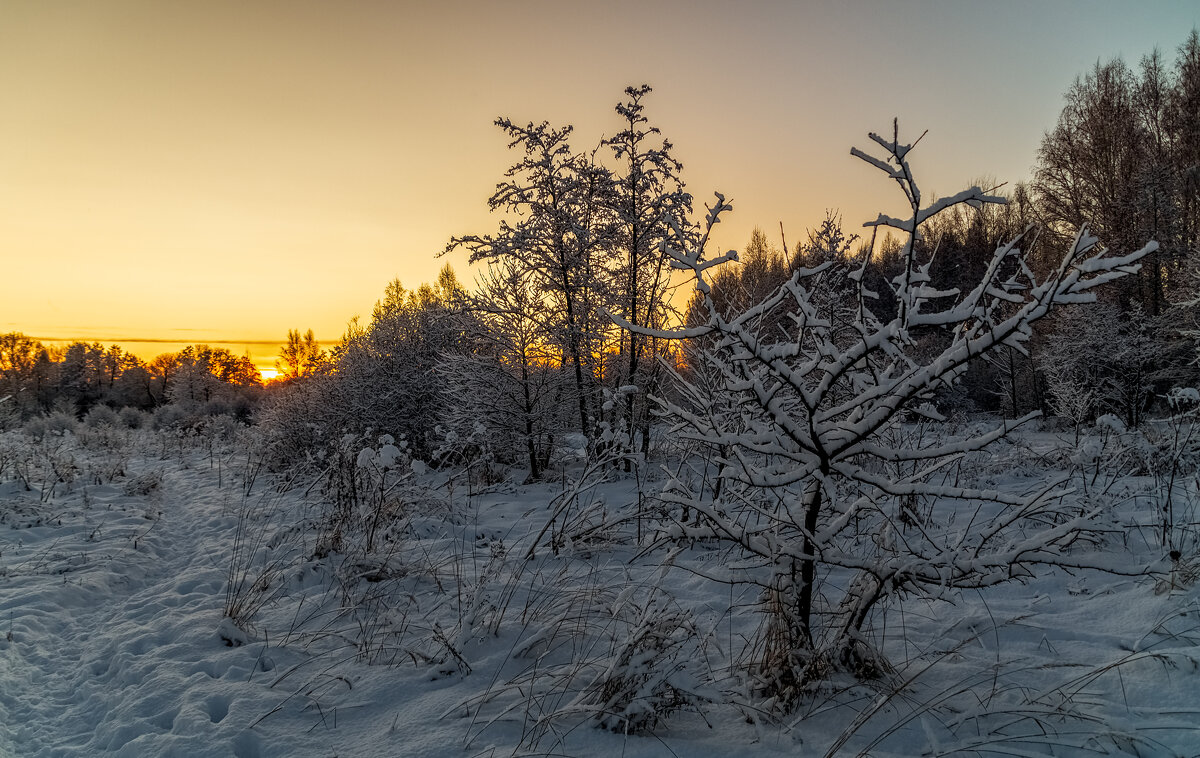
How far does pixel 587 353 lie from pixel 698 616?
28.3ft

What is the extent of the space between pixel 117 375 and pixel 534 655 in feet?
222

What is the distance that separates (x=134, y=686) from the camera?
9.90 feet

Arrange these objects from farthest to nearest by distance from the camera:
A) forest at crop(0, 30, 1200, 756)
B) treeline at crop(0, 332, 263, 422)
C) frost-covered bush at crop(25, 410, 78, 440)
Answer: treeline at crop(0, 332, 263, 422)
frost-covered bush at crop(25, 410, 78, 440)
forest at crop(0, 30, 1200, 756)

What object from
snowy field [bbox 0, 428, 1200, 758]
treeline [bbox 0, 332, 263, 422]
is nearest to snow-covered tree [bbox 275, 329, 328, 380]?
treeline [bbox 0, 332, 263, 422]

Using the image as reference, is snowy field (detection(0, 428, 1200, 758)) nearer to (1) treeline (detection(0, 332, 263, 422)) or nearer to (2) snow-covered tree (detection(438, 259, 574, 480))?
(2) snow-covered tree (detection(438, 259, 574, 480))

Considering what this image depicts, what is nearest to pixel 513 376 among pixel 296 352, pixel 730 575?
pixel 730 575

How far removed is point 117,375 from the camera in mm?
53594

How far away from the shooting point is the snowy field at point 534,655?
2.15 m

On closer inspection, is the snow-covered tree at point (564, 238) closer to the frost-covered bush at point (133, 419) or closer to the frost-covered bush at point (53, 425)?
the frost-covered bush at point (53, 425)

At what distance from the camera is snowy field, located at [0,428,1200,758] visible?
215 cm

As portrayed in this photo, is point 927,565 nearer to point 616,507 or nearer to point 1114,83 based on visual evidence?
point 616,507

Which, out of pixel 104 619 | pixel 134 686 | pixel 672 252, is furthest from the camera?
pixel 104 619

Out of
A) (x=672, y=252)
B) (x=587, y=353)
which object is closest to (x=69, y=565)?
(x=672, y=252)

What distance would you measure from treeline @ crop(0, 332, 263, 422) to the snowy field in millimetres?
33291
